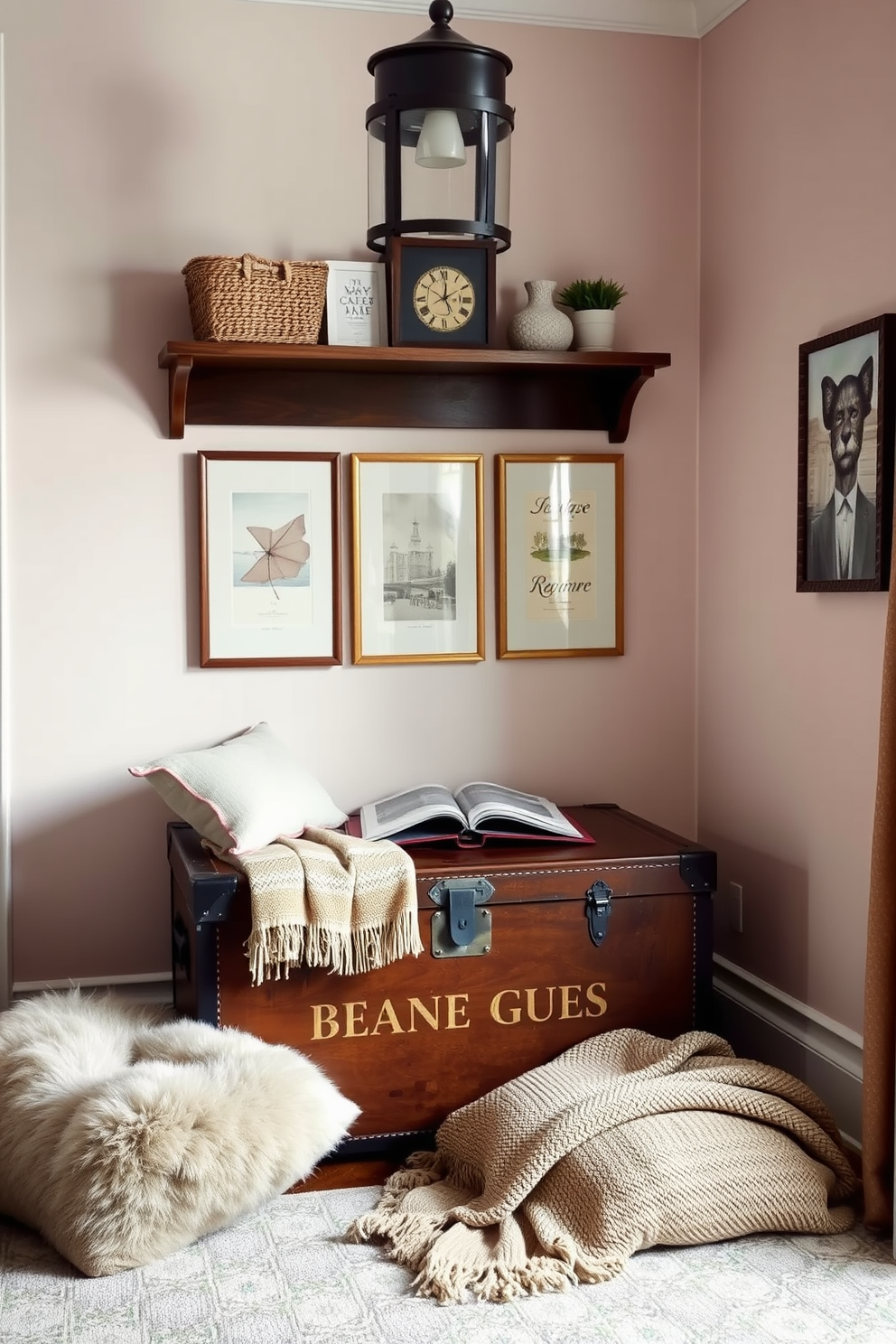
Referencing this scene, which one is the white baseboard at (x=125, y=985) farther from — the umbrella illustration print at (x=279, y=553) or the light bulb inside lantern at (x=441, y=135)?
the light bulb inside lantern at (x=441, y=135)

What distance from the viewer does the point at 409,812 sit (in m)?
2.71

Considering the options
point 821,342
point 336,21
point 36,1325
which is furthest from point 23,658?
point 821,342

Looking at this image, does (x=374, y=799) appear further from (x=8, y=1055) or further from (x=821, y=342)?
(x=821, y=342)

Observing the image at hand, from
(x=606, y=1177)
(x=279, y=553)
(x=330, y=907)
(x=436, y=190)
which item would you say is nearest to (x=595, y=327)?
(x=436, y=190)

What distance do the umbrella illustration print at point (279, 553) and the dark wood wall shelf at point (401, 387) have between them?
24 centimetres

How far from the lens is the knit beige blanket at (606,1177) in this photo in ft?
6.78

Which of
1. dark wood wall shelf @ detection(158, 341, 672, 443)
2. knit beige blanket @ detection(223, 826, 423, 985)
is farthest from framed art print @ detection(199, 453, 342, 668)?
knit beige blanket @ detection(223, 826, 423, 985)

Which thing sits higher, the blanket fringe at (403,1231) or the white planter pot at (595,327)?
the white planter pot at (595,327)

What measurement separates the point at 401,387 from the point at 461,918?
1.24m

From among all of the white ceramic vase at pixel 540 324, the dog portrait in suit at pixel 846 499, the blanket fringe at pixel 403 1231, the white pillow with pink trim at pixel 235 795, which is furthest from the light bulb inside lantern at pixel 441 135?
the blanket fringe at pixel 403 1231

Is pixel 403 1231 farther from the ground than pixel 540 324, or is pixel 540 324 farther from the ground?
pixel 540 324

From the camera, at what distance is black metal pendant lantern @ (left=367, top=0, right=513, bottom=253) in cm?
255

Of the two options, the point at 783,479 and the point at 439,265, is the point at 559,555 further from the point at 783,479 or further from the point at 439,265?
the point at 439,265

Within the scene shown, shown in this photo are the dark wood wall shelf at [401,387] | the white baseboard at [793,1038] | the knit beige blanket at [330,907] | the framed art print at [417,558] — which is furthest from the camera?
the framed art print at [417,558]
